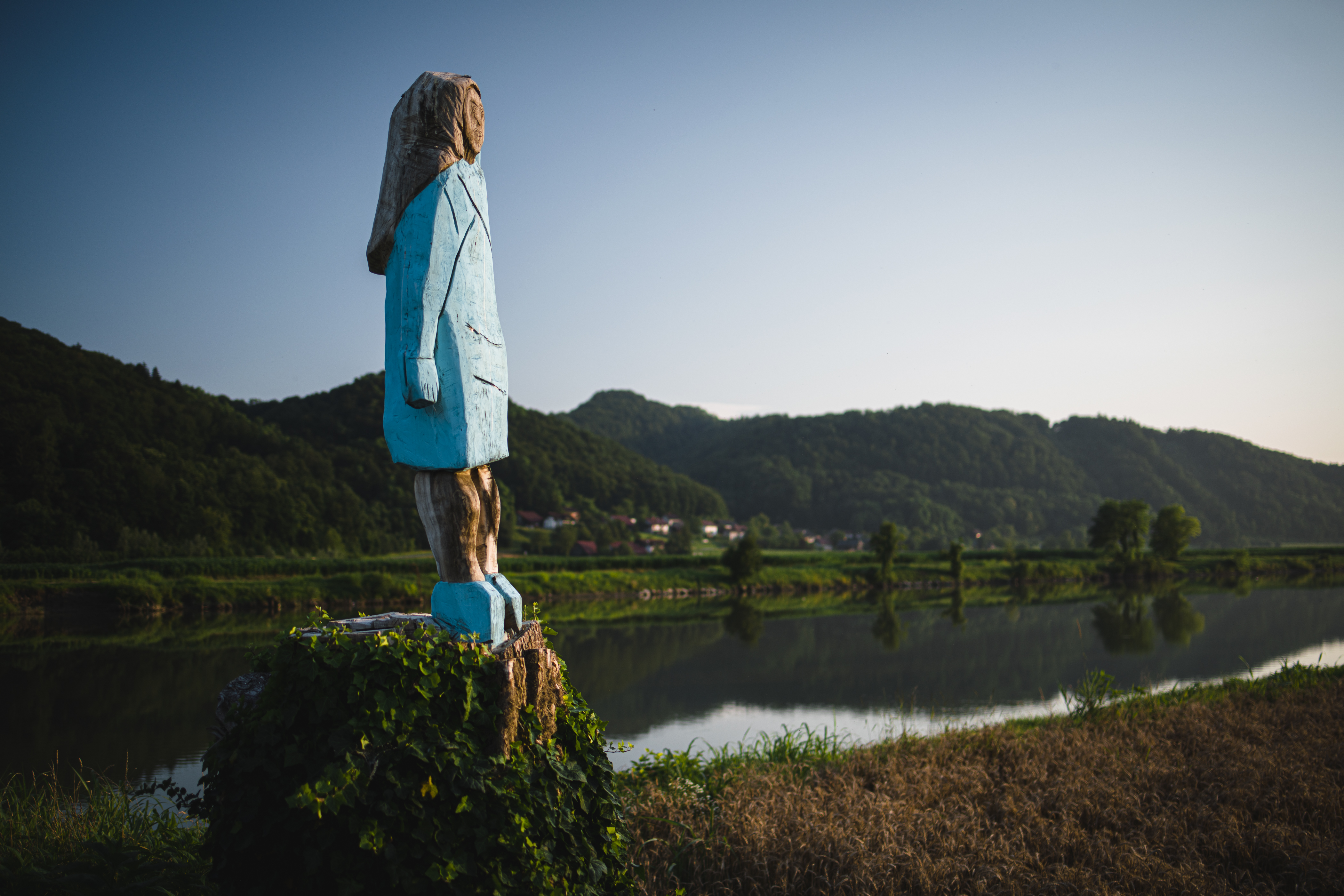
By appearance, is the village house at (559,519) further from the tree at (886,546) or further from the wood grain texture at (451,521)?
the wood grain texture at (451,521)

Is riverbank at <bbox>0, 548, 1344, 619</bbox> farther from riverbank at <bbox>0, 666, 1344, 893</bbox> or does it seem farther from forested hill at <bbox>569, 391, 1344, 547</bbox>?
forested hill at <bbox>569, 391, 1344, 547</bbox>

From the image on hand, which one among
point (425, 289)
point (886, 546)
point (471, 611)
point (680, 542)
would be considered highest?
point (425, 289)

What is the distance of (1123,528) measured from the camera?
46.8 metres

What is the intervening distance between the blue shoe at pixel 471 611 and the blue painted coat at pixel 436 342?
58cm

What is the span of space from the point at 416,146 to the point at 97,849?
3577mm

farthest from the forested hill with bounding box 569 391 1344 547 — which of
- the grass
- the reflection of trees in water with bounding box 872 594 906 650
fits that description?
the grass

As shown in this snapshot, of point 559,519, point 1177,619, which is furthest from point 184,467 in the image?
point 1177,619

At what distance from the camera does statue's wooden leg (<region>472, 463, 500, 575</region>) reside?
3.82 metres

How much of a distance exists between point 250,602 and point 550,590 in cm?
1143

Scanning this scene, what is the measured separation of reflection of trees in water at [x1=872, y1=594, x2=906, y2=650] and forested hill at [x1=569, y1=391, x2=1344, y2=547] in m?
49.6

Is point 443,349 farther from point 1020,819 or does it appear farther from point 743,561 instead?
point 743,561

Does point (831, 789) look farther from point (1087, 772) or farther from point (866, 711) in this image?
point (866, 711)

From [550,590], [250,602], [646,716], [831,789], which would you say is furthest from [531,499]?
[831,789]

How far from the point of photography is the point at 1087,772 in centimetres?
657
